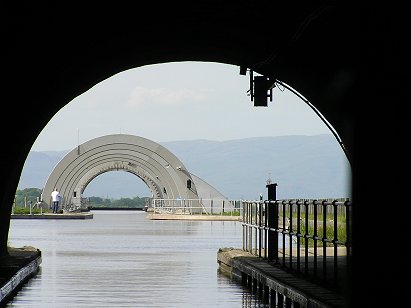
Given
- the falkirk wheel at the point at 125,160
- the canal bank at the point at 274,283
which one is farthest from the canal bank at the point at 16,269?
the falkirk wheel at the point at 125,160

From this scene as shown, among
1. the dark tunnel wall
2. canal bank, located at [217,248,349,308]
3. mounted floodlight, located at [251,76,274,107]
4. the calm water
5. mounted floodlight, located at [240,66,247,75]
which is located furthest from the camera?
mounted floodlight, located at [240,66,247,75]

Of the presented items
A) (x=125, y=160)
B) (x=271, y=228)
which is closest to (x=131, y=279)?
(x=271, y=228)

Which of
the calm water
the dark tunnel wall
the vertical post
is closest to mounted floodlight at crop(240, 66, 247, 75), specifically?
the dark tunnel wall

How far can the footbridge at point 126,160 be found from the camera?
231 feet

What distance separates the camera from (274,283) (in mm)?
13320

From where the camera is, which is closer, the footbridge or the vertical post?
the vertical post

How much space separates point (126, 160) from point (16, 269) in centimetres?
6868

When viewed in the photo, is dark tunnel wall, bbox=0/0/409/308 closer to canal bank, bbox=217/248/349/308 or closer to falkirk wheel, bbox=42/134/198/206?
canal bank, bbox=217/248/349/308

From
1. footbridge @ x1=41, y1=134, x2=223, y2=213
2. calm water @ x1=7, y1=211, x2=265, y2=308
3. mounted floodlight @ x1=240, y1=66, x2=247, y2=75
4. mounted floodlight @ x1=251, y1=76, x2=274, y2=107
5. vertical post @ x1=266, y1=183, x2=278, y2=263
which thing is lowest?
calm water @ x1=7, y1=211, x2=265, y2=308

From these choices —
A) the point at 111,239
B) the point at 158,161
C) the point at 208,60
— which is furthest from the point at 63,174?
the point at 208,60

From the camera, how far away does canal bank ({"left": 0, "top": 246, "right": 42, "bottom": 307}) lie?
44.4 feet

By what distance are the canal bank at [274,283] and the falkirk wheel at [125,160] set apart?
49.7 metres

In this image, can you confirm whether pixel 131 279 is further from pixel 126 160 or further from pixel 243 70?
pixel 126 160

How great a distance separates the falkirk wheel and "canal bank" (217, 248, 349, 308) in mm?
49688
